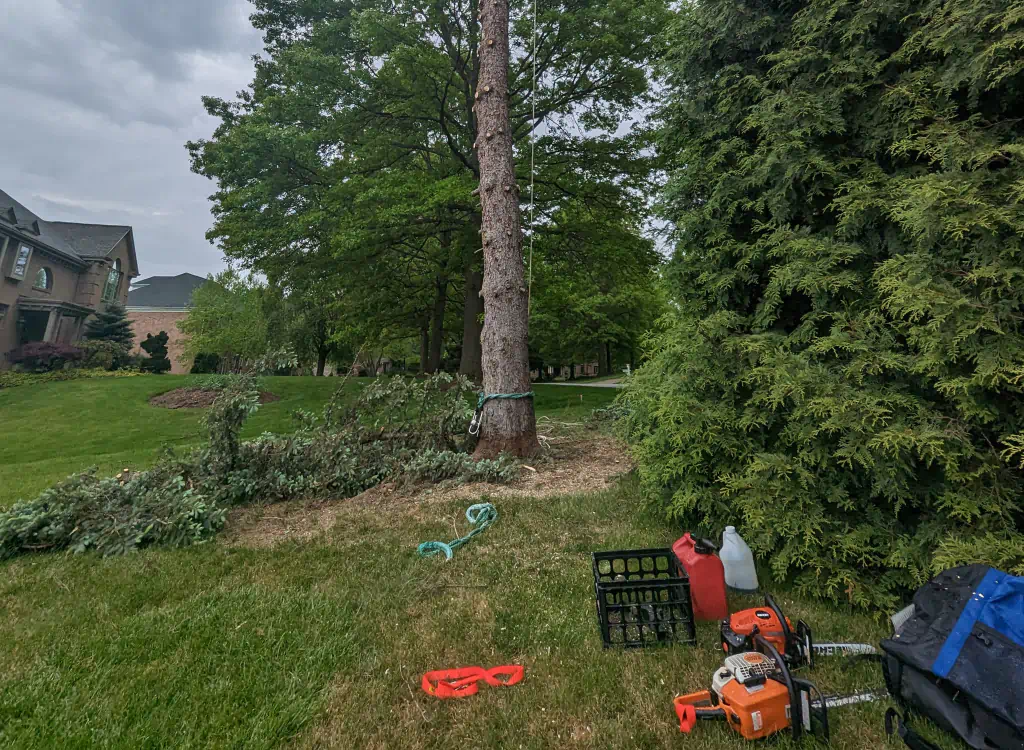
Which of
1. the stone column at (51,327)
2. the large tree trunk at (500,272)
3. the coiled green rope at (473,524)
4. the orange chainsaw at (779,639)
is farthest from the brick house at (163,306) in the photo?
the orange chainsaw at (779,639)

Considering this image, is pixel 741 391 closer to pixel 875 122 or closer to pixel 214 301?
pixel 875 122

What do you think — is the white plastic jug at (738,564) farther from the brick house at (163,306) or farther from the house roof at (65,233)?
the brick house at (163,306)

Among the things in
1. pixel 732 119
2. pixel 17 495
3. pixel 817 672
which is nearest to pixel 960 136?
pixel 732 119

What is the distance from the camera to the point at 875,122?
237 centimetres

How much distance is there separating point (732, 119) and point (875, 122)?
78 centimetres

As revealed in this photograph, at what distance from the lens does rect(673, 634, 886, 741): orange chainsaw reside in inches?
53.4

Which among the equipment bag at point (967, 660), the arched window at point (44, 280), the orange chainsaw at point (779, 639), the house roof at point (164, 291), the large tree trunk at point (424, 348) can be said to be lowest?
the orange chainsaw at point (779, 639)

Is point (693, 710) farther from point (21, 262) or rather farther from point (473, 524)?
point (21, 262)

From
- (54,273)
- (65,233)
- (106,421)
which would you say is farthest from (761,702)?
(65,233)

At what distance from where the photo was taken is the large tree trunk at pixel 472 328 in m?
11.7

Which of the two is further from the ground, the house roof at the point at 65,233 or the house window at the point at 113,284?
the house roof at the point at 65,233

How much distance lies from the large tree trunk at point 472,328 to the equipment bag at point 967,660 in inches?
405

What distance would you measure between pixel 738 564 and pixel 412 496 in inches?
109

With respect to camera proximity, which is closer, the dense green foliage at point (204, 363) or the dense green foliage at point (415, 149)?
the dense green foliage at point (415, 149)
